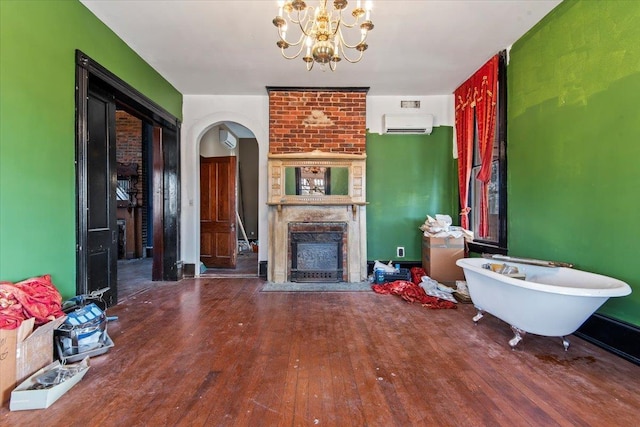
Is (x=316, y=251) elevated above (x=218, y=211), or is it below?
below

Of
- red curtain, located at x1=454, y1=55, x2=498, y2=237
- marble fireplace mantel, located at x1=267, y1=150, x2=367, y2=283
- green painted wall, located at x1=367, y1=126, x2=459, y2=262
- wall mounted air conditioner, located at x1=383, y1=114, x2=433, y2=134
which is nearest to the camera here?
red curtain, located at x1=454, y1=55, x2=498, y2=237

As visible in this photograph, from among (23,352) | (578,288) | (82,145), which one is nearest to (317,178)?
(82,145)

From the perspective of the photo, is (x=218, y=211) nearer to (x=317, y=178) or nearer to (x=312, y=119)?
(x=317, y=178)

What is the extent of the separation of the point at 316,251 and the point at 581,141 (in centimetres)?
316

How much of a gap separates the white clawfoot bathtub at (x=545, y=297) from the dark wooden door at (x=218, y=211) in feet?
12.7

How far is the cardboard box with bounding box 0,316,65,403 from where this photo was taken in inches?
61.2

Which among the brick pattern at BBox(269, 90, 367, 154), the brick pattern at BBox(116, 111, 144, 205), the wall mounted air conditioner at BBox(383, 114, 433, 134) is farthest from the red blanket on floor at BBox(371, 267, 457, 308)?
the brick pattern at BBox(116, 111, 144, 205)

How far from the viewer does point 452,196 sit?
4.62 metres

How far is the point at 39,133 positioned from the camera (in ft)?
7.06

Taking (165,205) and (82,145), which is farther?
(165,205)

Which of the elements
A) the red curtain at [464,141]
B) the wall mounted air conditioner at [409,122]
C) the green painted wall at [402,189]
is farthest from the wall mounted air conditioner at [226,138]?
the red curtain at [464,141]

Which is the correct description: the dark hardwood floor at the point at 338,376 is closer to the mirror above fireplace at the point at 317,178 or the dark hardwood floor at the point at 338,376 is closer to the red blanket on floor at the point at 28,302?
the red blanket on floor at the point at 28,302

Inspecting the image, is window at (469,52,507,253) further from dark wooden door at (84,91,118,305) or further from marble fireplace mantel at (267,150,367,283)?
Result: dark wooden door at (84,91,118,305)

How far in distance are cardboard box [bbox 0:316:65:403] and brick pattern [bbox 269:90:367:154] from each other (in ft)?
10.6
